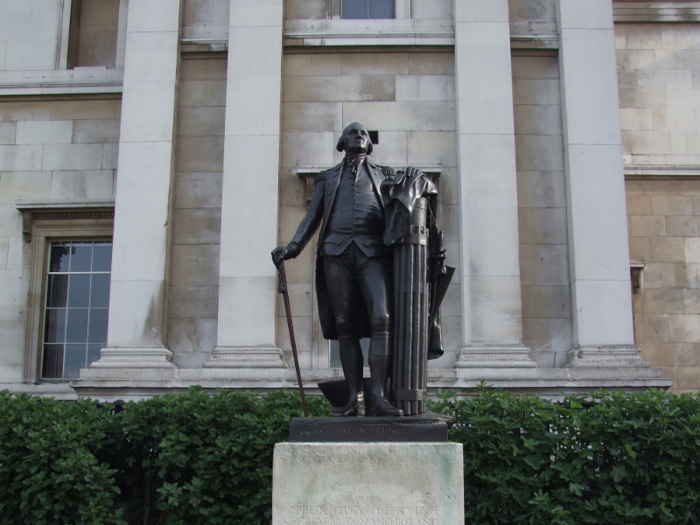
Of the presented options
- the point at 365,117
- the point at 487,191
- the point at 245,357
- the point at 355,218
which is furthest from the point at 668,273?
the point at 355,218

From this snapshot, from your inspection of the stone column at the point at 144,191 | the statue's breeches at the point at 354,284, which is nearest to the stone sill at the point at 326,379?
the stone column at the point at 144,191

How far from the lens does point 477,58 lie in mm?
15977

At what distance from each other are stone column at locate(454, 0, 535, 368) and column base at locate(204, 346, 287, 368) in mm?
2905

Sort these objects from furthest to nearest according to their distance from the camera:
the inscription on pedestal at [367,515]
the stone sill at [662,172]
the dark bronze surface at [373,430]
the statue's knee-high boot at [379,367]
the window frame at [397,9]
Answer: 1. the stone sill at [662,172]
2. the window frame at [397,9]
3. the statue's knee-high boot at [379,367]
4. the dark bronze surface at [373,430]
5. the inscription on pedestal at [367,515]

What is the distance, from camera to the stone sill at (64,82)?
17.4 meters

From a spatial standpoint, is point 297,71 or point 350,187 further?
point 297,71

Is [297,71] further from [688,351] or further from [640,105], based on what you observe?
[688,351]

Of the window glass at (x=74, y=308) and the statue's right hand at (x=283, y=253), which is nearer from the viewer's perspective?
the statue's right hand at (x=283, y=253)

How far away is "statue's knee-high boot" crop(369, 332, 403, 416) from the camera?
8.31m

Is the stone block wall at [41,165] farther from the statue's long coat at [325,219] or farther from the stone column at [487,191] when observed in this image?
the statue's long coat at [325,219]

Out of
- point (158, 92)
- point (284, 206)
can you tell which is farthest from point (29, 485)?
point (158, 92)

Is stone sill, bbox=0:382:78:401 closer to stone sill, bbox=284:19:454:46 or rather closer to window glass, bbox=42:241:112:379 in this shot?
window glass, bbox=42:241:112:379

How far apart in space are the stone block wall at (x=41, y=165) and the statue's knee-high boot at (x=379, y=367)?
977 cm

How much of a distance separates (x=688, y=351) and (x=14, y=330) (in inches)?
499
